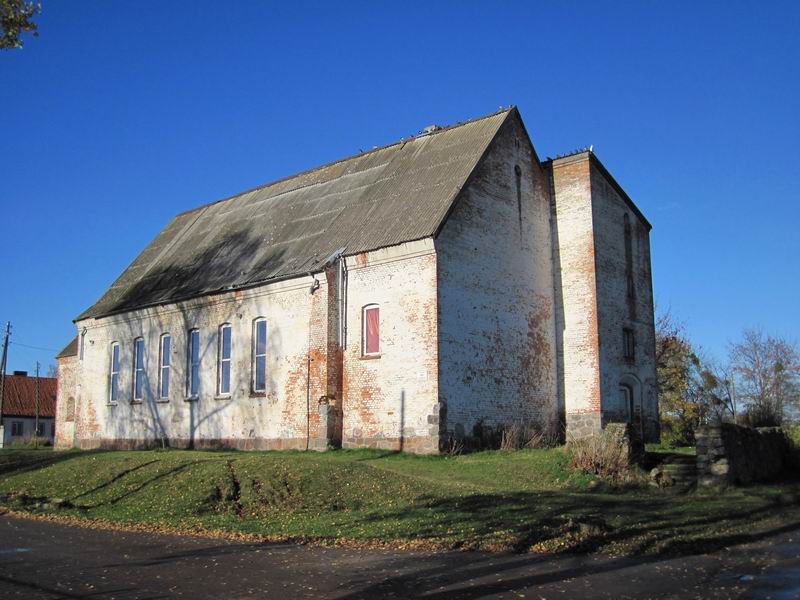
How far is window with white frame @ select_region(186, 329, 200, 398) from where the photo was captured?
1181 inches

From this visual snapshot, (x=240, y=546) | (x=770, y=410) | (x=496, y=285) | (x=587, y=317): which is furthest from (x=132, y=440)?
(x=770, y=410)

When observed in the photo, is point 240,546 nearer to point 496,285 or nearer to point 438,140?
point 496,285

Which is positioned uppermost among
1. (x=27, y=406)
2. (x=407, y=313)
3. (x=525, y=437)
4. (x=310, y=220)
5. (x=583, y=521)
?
(x=310, y=220)

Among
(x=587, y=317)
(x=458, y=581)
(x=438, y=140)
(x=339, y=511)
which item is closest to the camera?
(x=458, y=581)

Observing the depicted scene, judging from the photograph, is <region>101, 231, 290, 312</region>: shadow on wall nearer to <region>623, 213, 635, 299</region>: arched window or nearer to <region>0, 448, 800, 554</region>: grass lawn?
<region>0, 448, 800, 554</region>: grass lawn

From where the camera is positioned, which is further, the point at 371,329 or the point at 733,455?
the point at 371,329

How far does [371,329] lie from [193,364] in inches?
358

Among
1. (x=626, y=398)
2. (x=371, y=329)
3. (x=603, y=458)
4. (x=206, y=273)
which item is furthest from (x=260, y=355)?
(x=626, y=398)

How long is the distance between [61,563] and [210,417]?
18.7 metres

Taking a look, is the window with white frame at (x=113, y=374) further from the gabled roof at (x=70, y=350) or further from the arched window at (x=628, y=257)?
the arched window at (x=628, y=257)

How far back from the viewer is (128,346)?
33.6 metres

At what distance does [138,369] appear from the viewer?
3309cm

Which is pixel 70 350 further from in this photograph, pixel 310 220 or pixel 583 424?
pixel 583 424

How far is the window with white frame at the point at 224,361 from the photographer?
94.6 ft
